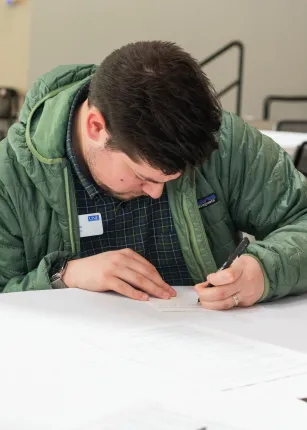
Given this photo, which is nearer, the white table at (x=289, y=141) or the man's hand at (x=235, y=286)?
the man's hand at (x=235, y=286)

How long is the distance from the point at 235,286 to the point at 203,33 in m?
6.58

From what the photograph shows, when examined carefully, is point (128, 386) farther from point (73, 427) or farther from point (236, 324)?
point (236, 324)

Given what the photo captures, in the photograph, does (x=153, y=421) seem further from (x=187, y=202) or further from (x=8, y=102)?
(x=8, y=102)

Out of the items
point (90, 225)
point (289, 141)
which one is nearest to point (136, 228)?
point (90, 225)

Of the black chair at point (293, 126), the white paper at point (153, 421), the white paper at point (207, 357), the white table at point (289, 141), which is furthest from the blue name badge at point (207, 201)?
the black chair at point (293, 126)

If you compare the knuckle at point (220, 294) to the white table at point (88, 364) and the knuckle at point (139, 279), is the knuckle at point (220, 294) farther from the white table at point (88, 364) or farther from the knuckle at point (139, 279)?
the knuckle at point (139, 279)

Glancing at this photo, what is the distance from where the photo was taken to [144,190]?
1463 millimetres

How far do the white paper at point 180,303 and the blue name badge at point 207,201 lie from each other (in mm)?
230

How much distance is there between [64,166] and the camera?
4.97 ft

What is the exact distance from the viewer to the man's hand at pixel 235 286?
1.39m

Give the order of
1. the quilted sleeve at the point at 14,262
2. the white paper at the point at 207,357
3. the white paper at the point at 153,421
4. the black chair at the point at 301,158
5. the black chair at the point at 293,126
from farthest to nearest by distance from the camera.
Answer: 1. the black chair at the point at 293,126
2. the black chair at the point at 301,158
3. the quilted sleeve at the point at 14,262
4. the white paper at the point at 207,357
5. the white paper at the point at 153,421

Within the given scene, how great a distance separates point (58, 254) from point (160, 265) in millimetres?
290

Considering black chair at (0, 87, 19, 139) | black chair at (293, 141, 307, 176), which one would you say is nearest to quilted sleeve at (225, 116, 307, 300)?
black chair at (293, 141, 307, 176)

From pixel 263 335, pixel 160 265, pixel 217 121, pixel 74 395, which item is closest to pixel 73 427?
pixel 74 395
